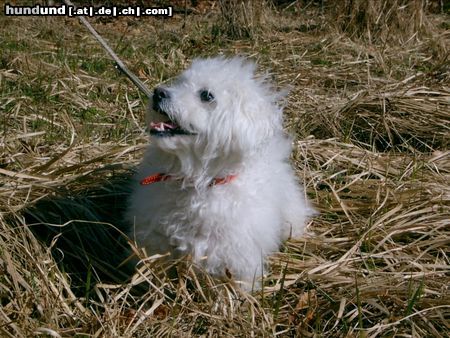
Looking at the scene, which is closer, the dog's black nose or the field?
the dog's black nose

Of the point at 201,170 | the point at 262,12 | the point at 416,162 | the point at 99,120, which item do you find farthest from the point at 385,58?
the point at 201,170

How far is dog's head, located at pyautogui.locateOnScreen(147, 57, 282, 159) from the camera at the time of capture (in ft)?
7.08

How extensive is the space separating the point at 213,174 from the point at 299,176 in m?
1.13

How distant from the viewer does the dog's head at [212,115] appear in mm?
2158

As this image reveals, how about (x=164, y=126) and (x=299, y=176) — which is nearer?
(x=164, y=126)

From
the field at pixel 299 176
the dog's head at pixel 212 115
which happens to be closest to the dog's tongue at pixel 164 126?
the dog's head at pixel 212 115

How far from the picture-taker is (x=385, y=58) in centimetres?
520

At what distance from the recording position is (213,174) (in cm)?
233

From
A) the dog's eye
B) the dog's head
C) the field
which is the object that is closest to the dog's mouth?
the dog's head

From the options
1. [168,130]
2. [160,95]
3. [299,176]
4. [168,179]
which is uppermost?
[160,95]

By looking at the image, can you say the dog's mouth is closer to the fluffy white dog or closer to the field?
the fluffy white dog

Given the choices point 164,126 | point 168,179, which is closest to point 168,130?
point 164,126

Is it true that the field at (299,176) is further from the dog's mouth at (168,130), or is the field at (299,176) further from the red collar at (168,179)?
the dog's mouth at (168,130)

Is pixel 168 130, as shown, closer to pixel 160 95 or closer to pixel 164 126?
pixel 164 126
